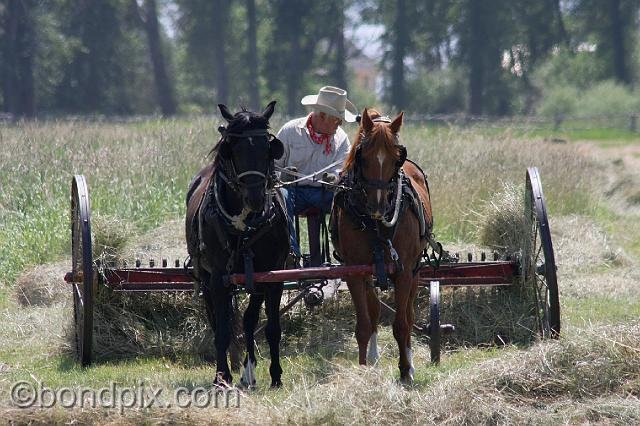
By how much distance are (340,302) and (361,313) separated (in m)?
1.91

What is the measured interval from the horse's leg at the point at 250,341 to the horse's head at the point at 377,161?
3.47ft

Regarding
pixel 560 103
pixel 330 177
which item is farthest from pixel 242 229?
pixel 560 103

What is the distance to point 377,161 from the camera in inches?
277

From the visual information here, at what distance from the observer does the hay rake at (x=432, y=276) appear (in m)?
7.96

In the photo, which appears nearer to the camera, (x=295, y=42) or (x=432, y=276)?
(x=432, y=276)

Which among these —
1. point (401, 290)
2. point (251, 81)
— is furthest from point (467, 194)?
point (251, 81)

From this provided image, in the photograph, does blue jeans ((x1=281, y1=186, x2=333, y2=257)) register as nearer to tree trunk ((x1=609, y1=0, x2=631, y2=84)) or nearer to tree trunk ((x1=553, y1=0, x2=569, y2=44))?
tree trunk ((x1=609, y1=0, x2=631, y2=84))

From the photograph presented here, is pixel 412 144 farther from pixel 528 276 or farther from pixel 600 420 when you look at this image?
pixel 600 420

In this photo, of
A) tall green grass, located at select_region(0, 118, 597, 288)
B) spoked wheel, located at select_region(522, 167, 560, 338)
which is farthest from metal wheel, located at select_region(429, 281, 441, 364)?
tall green grass, located at select_region(0, 118, 597, 288)

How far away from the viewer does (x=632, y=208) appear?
18359 mm

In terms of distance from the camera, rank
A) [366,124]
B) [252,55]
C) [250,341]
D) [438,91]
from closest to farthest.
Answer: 1. [366,124]
2. [250,341]
3. [252,55]
4. [438,91]

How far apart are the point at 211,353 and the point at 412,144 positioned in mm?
10066

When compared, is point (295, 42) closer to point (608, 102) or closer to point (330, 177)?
point (608, 102)

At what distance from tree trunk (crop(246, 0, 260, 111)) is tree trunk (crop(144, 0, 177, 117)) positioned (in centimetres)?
400
